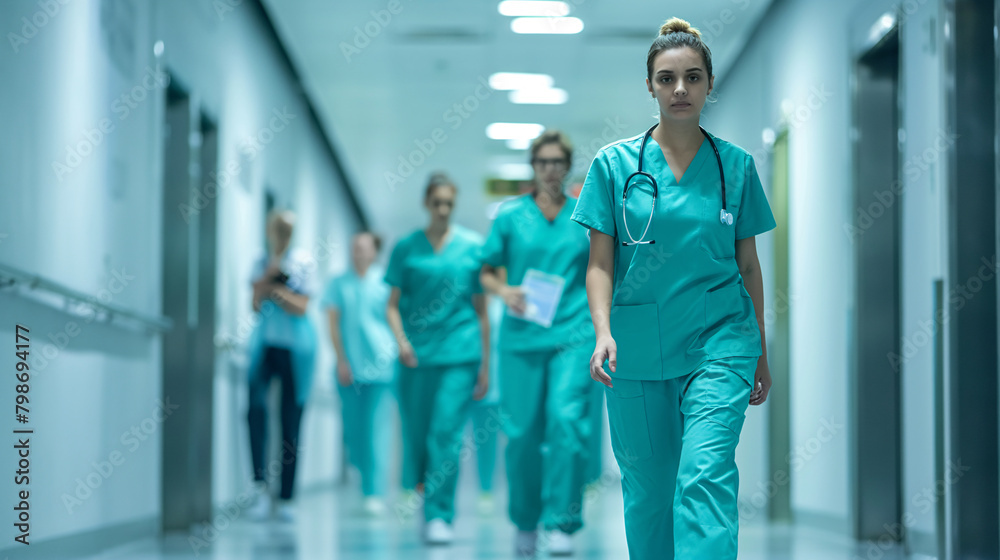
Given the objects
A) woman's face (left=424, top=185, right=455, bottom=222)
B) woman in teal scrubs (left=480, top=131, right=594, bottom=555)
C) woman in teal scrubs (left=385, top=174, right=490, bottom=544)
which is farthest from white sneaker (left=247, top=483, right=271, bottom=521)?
woman in teal scrubs (left=480, top=131, right=594, bottom=555)

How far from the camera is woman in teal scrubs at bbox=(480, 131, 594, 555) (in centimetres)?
383

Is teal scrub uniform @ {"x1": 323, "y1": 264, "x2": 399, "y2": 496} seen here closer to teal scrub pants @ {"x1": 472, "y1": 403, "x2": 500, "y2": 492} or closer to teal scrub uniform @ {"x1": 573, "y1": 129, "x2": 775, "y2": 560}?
teal scrub pants @ {"x1": 472, "y1": 403, "x2": 500, "y2": 492}

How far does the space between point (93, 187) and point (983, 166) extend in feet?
9.46

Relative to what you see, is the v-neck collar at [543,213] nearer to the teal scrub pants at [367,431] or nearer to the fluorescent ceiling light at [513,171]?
the teal scrub pants at [367,431]

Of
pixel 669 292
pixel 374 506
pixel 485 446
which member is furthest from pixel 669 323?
pixel 485 446

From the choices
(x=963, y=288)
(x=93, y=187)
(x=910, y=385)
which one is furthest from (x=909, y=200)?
(x=93, y=187)

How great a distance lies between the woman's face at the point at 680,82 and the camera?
2.31 metres

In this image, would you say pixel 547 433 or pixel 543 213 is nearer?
pixel 547 433

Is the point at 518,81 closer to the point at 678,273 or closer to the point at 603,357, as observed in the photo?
the point at 678,273

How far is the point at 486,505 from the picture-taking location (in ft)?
21.5

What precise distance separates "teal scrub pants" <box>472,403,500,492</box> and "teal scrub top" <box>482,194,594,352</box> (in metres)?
2.83

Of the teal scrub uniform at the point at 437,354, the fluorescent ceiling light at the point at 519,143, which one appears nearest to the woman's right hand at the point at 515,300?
the teal scrub uniform at the point at 437,354

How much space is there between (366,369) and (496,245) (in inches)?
120

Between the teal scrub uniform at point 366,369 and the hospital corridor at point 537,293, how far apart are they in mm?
25
